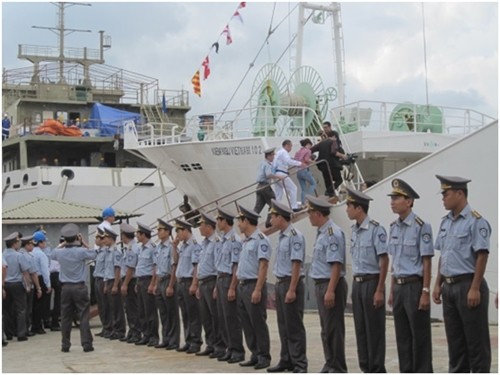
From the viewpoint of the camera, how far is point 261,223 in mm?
13023

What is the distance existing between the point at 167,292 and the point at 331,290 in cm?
282

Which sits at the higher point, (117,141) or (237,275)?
(117,141)

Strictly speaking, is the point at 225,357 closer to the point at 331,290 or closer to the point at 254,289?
the point at 254,289

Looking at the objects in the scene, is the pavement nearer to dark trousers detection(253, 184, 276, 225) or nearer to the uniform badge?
the uniform badge

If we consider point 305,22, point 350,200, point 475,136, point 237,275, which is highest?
point 305,22

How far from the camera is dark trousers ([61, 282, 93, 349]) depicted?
8.61m

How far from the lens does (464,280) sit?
213 inches

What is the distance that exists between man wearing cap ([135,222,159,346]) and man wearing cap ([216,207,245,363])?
1.53 m

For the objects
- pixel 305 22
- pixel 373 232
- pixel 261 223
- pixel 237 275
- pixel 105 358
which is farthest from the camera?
pixel 305 22

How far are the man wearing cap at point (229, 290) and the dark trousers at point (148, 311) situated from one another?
153 cm

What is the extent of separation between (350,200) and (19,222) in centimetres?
686

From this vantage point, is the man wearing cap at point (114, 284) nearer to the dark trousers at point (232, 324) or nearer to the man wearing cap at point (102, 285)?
the man wearing cap at point (102, 285)

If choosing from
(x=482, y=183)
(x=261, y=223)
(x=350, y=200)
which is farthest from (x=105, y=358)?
(x=261, y=223)

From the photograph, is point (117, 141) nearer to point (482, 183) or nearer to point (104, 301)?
point (104, 301)
